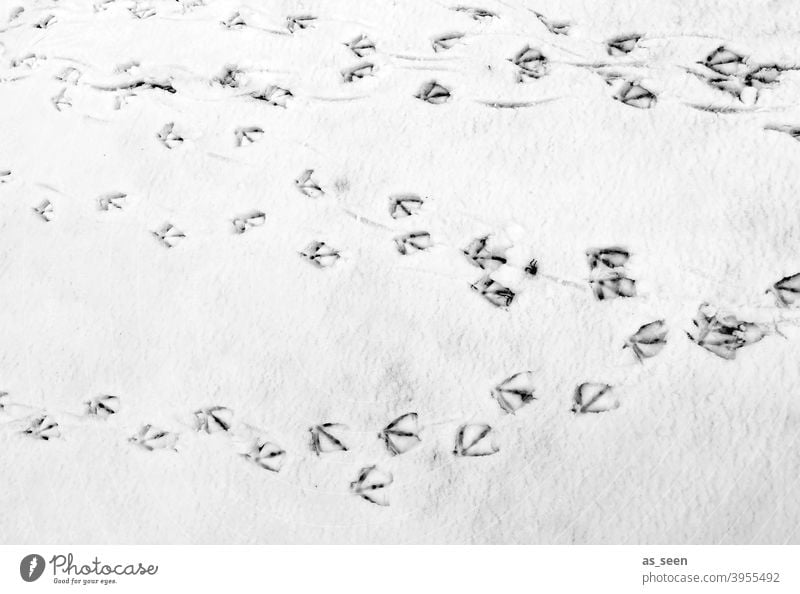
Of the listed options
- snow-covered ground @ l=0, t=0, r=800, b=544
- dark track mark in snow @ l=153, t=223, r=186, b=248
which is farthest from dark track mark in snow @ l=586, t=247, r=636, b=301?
dark track mark in snow @ l=153, t=223, r=186, b=248

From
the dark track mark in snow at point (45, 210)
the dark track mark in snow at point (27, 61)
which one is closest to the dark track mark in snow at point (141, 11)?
the dark track mark in snow at point (27, 61)

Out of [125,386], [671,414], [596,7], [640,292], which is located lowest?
[125,386]

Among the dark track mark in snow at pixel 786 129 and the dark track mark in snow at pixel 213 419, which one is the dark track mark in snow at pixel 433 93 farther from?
the dark track mark in snow at pixel 213 419

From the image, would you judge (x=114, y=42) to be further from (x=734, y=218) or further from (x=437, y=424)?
(x=734, y=218)

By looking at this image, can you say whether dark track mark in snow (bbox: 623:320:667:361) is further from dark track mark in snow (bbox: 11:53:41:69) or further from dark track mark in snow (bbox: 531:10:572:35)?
dark track mark in snow (bbox: 11:53:41:69)

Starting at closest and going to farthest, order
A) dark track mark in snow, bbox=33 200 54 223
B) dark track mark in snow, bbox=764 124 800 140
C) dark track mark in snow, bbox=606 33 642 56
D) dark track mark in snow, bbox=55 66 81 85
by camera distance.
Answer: dark track mark in snow, bbox=764 124 800 140, dark track mark in snow, bbox=606 33 642 56, dark track mark in snow, bbox=33 200 54 223, dark track mark in snow, bbox=55 66 81 85

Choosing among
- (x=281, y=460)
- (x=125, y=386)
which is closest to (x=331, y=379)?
(x=281, y=460)

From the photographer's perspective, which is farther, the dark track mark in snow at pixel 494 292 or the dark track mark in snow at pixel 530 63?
the dark track mark in snow at pixel 530 63
